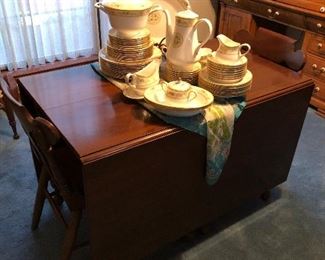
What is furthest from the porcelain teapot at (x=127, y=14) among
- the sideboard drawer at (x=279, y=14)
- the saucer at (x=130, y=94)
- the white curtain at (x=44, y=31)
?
the sideboard drawer at (x=279, y=14)

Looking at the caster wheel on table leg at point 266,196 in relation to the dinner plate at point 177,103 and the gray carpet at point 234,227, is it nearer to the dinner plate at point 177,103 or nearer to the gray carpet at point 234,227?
the gray carpet at point 234,227

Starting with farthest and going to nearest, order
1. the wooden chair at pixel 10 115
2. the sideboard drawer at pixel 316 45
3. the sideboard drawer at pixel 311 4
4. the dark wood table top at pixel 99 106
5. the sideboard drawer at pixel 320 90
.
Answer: the sideboard drawer at pixel 320 90 → the sideboard drawer at pixel 316 45 → the sideboard drawer at pixel 311 4 → the wooden chair at pixel 10 115 → the dark wood table top at pixel 99 106

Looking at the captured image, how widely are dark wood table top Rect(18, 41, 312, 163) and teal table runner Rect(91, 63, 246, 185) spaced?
4 cm

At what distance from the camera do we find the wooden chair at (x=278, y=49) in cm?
167

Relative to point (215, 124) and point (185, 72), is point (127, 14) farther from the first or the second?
point (215, 124)

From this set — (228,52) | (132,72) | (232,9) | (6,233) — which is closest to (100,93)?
(132,72)

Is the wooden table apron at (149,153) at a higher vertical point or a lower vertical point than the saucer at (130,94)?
lower

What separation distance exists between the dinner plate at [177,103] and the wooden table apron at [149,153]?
0.06 m

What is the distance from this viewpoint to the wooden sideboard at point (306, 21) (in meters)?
2.46

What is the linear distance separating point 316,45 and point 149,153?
1882 millimetres

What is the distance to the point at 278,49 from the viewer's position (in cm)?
174

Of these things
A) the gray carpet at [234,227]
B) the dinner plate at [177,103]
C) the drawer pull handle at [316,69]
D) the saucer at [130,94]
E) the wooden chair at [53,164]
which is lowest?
the gray carpet at [234,227]

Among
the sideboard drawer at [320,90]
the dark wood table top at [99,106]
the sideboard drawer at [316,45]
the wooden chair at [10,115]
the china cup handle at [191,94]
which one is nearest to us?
the dark wood table top at [99,106]

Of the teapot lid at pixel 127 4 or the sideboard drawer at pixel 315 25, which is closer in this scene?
the teapot lid at pixel 127 4
